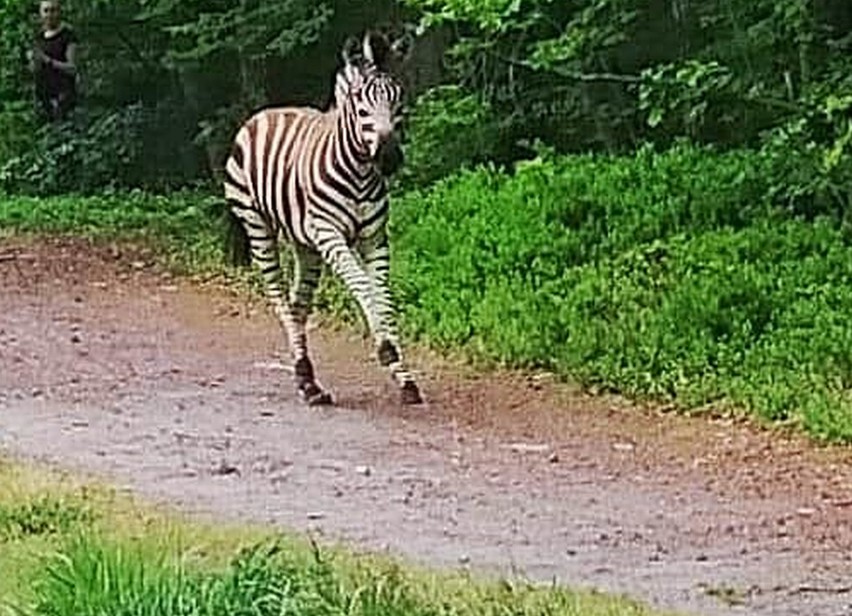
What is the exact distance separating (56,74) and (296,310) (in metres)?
14.4

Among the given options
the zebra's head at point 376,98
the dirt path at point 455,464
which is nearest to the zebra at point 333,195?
the zebra's head at point 376,98

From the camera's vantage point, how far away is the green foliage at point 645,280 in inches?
517

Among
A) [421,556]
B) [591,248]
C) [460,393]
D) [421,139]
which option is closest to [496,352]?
[460,393]

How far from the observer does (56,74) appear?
2762 centimetres

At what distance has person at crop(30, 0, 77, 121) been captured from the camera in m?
27.1

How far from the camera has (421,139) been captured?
21.6 m

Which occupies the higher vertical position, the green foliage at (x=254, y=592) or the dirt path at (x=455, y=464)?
the green foliage at (x=254, y=592)

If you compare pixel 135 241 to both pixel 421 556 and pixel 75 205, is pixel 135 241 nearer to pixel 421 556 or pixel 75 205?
pixel 75 205

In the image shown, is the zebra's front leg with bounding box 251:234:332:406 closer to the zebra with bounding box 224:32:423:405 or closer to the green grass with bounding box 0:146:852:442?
the zebra with bounding box 224:32:423:405

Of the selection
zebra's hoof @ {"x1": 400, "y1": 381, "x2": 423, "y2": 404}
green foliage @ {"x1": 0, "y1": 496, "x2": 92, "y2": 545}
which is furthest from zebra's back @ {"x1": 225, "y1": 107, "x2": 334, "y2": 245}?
green foliage @ {"x1": 0, "y1": 496, "x2": 92, "y2": 545}

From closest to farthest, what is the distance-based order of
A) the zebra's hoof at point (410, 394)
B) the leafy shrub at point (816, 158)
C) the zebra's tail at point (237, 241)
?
the zebra's hoof at point (410, 394) → the leafy shrub at point (816, 158) → the zebra's tail at point (237, 241)

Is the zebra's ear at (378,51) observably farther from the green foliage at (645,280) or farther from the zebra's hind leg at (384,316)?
the green foliage at (645,280)

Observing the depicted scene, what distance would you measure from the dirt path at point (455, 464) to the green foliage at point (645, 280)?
41 centimetres

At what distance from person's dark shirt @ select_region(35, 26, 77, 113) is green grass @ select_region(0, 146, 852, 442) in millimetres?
7303
